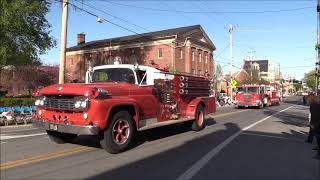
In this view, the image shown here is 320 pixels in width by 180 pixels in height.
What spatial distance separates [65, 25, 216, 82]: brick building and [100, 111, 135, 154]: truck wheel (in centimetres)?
4700

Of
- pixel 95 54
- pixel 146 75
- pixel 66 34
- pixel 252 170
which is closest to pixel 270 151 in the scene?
pixel 252 170

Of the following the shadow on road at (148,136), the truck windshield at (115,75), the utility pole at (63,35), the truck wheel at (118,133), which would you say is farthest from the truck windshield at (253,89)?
the truck wheel at (118,133)

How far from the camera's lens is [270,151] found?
40.5 feet

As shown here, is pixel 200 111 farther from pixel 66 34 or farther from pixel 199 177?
pixel 66 34

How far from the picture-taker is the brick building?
63.4 meters

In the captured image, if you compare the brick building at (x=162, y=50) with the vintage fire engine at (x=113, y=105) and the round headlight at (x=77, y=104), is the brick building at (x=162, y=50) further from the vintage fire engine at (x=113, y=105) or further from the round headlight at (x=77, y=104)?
the round headlight at (x=77, y=104)

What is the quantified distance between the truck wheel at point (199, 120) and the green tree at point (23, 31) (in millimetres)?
16364

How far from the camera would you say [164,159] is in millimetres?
10375

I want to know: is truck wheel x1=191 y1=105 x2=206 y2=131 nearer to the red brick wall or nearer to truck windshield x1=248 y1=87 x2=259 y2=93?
truck windshield x1=248 y1=87 x2=259 y2=93

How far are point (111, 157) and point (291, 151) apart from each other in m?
5.20

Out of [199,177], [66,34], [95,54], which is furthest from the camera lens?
[95,54]

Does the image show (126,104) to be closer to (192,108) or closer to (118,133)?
(118,133)

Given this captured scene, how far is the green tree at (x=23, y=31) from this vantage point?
28.5 metres

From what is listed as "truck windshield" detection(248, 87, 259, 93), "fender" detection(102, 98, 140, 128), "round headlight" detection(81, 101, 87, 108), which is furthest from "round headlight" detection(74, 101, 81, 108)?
"truck windshield" detection(248, 87, 259, 93)
